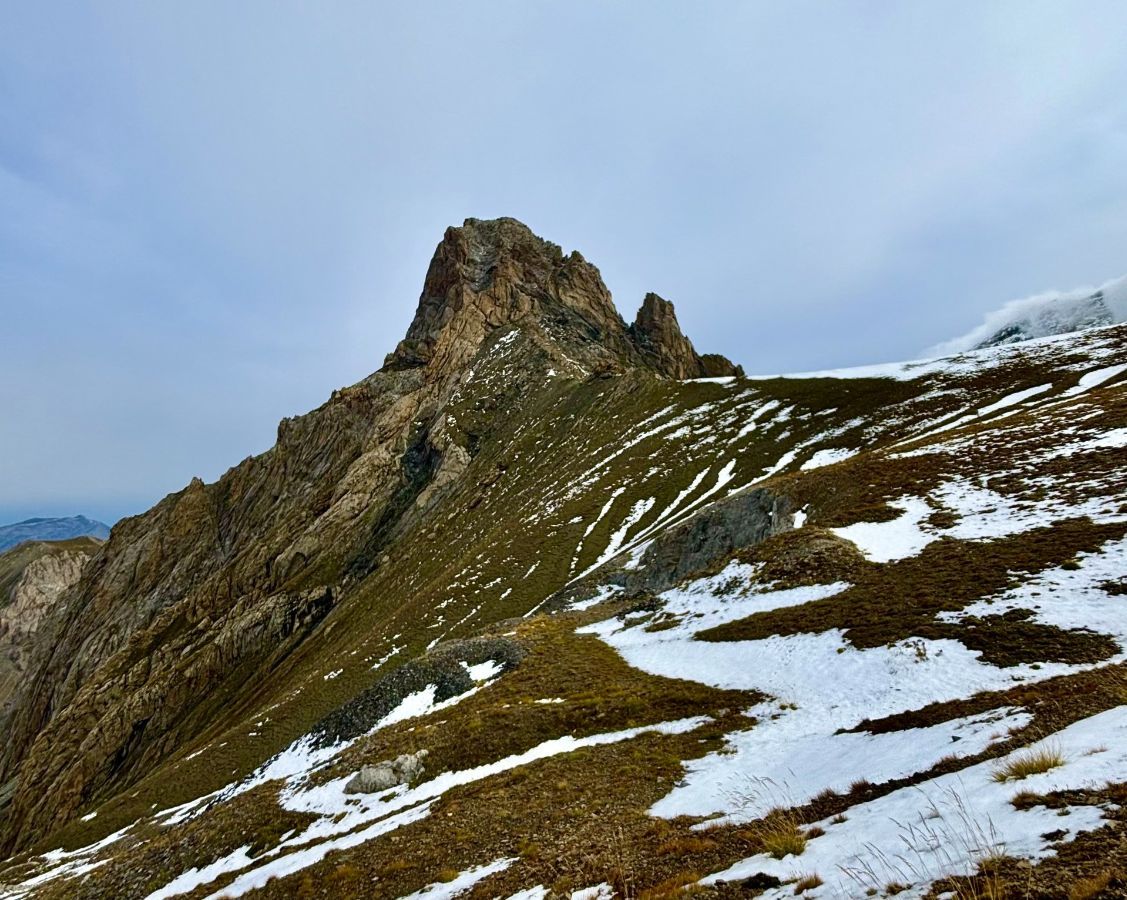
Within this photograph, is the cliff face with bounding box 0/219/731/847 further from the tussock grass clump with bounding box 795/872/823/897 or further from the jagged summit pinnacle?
the tussock grass clump with bounding box 795/872/823/897

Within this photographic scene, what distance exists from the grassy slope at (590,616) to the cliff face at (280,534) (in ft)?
51.9

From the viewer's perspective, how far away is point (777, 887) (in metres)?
7.17

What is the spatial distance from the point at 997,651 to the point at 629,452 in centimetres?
7077

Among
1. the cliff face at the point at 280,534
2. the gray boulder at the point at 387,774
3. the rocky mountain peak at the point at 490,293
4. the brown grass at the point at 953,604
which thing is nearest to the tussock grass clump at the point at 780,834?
the brown grass at the point at 953,604

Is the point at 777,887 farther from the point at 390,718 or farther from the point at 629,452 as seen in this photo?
the point at 629,452

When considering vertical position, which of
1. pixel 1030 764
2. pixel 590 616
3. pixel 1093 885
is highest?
pixel 1093 885

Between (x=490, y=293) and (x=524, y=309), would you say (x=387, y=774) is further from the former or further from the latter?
(x=490, y=293)

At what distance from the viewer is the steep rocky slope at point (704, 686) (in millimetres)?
9250

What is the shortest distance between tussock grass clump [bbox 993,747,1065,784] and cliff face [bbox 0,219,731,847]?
316 ft

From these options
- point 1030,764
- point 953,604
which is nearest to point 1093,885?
point 1030,764

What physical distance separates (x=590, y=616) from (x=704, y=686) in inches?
689

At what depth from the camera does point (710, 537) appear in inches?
1710

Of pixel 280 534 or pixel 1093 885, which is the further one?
pixel 280 534

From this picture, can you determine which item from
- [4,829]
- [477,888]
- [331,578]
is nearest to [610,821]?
[477,888]
